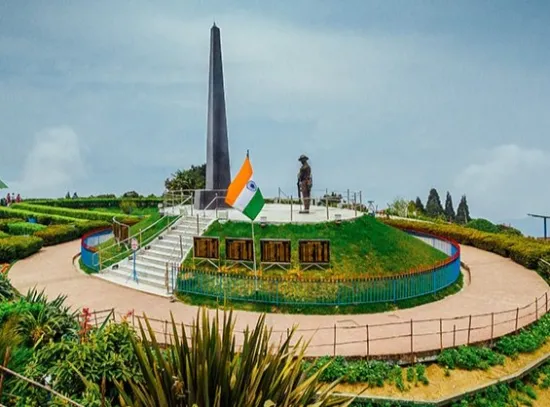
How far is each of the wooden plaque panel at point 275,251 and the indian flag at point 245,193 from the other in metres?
1.17

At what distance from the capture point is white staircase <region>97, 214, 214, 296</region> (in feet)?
52.6

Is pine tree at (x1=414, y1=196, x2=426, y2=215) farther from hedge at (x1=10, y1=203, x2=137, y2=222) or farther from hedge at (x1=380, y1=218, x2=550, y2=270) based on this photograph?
hedge at (x1=10, y1=203, x2=137, y2=222)

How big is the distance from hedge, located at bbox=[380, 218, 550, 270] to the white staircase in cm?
1309

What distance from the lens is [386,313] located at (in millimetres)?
13109

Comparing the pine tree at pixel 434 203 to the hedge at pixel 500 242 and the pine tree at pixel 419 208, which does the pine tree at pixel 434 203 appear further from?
the hedge at pixel 500 242

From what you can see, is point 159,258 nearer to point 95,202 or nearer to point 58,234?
point 58,234

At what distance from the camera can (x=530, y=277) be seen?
58.3ft

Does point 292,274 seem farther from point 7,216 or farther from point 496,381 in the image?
point 7,216

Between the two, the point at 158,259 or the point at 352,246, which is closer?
the point at 352,246

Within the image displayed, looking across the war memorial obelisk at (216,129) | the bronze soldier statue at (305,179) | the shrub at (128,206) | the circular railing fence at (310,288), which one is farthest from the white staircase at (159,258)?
the shrub at (128,206)

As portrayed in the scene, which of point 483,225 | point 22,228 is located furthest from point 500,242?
point 22,228

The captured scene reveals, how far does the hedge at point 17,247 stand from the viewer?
66.6ft

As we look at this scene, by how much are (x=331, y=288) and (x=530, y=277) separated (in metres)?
9.05

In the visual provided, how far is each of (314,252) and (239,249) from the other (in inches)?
96.0
